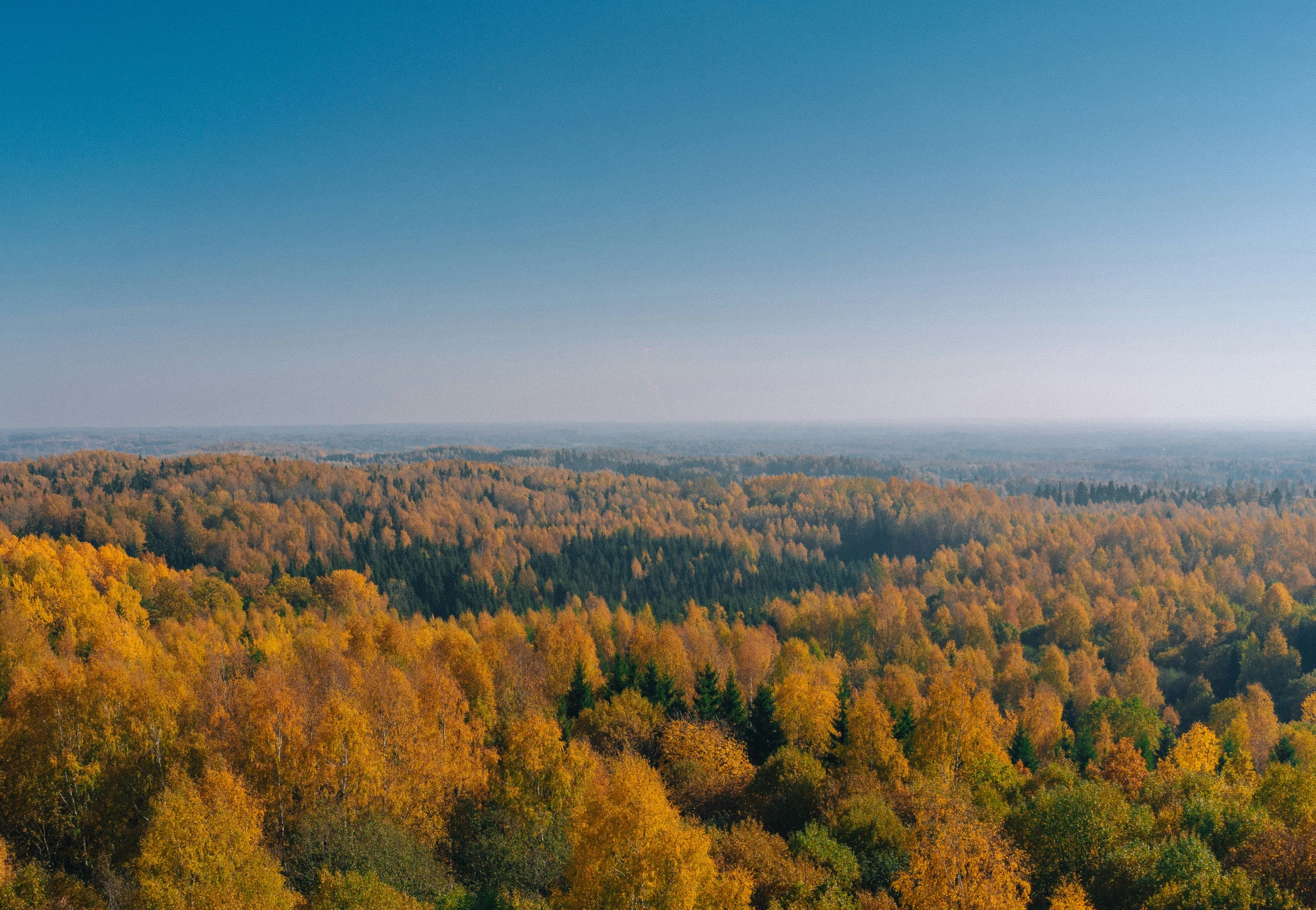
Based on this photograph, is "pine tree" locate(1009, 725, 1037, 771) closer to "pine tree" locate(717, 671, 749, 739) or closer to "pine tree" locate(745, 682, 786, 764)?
"pine tree" locate(745, 682, 786, 764)

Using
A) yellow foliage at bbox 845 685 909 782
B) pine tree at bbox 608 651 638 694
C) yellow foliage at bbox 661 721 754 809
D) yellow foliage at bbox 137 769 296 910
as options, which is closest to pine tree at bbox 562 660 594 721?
pine tree at bbox 608 651 638 694

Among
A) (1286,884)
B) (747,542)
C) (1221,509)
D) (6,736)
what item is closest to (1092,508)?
(1221,509)

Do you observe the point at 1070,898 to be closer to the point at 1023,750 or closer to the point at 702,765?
the point at 702,765

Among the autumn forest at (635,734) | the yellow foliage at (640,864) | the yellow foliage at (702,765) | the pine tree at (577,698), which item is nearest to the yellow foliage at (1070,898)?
the autumn forest at (635,734)

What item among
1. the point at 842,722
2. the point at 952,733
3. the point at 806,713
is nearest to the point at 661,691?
the point at 806,713

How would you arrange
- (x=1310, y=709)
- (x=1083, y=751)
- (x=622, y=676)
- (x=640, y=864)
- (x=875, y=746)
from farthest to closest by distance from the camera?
(x=1310, y=709), (x=622, y=676), (x=1083, y=751), (x=875, y=746), (x=640, y=864)

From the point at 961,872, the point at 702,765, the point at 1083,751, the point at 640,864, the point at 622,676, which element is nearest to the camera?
the point at 640,864
